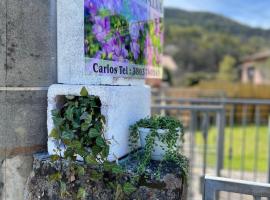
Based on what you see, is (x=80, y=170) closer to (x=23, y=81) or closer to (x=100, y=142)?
(x=100, y=142)

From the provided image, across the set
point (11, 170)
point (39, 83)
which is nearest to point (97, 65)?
point (39, 83)

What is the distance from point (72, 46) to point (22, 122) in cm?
42

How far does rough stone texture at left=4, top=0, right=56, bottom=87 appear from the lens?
1610 millimetres

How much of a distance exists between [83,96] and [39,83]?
0.84 feet

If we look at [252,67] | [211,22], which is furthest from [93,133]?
[211,22]

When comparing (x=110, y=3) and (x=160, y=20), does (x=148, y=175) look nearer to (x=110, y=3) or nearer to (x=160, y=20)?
(x=110, y=3)

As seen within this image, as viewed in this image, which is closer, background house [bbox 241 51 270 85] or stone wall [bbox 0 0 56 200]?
stone wall [bbox 0 0 56 200]

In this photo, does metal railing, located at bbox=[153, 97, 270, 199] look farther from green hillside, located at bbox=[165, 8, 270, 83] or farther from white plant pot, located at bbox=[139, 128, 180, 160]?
green hillside, located at bbox=[165, 8, 270, 83]

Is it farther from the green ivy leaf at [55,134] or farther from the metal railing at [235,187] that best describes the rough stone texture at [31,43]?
the metal railing at [235,187]

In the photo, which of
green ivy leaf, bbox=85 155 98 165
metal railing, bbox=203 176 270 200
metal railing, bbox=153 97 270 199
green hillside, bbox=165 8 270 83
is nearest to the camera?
metal railing, bbox=203 176 270 200

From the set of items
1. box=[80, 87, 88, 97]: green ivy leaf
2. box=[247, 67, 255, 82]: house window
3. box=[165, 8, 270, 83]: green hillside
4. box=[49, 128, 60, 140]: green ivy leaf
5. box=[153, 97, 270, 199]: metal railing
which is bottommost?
box=[153, 97, 270, 199]: metal railing

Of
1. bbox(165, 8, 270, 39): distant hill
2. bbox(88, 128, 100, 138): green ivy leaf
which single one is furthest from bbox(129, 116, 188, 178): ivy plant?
bbox(165, 8, 270, 39): distant hill

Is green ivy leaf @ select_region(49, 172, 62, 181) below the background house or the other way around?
below

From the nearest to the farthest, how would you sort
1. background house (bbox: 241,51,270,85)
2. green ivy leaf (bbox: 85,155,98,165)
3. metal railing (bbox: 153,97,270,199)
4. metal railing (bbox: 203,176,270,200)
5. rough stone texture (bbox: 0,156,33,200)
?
metal railing (bbox: 203,176,270,200) < green ivy leaf (bbox: 85,155,98,165) < rough stone texture (bbox: 0,156,33,200) < metal railing (bbox: 153,97,270,199) < background house (bbox: 241,51,270,85)
